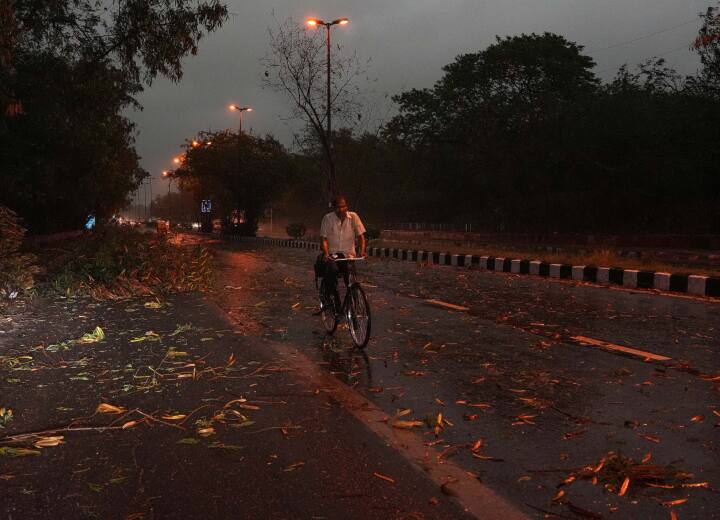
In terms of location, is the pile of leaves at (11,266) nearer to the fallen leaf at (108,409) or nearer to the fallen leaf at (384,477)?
the fallen leaf at (108,409)

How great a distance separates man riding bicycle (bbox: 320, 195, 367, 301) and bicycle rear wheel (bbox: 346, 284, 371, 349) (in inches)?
13.7

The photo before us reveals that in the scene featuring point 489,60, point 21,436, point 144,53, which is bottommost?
point 21,436

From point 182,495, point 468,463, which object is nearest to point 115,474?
point 182,495

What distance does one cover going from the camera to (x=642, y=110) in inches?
1195

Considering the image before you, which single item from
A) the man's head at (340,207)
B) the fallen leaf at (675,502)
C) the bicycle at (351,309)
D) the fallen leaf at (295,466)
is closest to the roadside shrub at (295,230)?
the bicycle at (351,309)

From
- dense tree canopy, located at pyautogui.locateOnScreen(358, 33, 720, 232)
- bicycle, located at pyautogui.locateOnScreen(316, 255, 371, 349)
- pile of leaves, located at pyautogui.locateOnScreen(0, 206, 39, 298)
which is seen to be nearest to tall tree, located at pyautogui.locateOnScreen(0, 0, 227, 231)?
pile of leaves, located at pyautogui.locateOnScreen(0, 206, 39, 298)

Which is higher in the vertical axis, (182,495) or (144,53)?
(144,53)

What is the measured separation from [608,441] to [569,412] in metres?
0.64

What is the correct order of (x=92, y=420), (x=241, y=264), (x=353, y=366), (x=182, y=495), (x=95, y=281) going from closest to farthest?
(x=182, y=495), (x=92, y=420), (x=353, y=366), (x=95, y=281), (x=241, y=264)

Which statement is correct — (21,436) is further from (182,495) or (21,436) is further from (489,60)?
(489,60)

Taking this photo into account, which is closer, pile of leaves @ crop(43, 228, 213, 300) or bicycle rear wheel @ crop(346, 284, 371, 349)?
bicycle rear wheel @ crop(346, 284, 371, 349)

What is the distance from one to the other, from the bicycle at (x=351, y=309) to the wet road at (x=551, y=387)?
19 cm

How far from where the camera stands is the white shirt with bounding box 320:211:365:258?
768cm

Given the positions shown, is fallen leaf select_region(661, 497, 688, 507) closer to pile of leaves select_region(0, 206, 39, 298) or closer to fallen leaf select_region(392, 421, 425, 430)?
fallen leaf select_region(392, 421, 425, 430)
